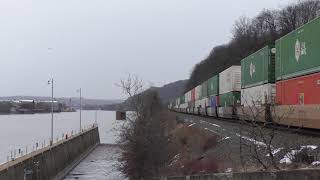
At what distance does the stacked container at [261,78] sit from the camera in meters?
30.5

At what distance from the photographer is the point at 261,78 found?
1299 inches

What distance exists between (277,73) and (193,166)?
8.34 meters

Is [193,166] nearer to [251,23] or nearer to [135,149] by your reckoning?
[135,149]

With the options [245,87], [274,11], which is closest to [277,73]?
[245,87]

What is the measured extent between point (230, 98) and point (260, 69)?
14.0m

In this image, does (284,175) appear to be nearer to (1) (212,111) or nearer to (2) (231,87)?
(2) (231,87)

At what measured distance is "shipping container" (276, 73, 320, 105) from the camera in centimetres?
2166

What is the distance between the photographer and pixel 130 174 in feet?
130

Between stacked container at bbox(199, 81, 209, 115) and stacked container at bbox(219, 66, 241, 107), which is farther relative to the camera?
stacked container at bbox(199, 81, 209, 115)

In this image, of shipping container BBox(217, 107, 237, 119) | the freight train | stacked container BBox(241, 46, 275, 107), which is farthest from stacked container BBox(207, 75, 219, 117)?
stacked container BBox(241, 46, 275, 107)

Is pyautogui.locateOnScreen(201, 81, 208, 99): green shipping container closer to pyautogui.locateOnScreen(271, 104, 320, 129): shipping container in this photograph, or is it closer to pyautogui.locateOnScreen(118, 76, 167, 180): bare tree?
pyautogui.locateOnScreen(118, 76, 167, 180): bare tree

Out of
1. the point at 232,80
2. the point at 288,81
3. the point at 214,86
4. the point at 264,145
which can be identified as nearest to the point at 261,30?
the point at 214,86

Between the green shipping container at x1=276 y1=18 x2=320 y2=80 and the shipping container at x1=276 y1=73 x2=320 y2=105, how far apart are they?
285 mm

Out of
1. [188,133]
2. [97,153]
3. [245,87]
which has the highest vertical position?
[245,87]
